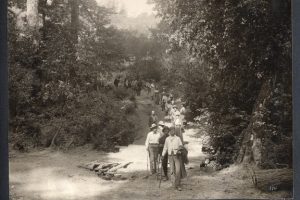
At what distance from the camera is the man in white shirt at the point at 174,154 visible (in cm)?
633

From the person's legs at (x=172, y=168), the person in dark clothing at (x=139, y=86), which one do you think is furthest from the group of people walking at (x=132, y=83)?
the person's legs at (x=172, y=168)

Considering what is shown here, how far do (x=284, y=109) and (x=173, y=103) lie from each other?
1.59 m

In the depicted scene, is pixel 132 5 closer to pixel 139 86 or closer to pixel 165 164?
pixel 139 86

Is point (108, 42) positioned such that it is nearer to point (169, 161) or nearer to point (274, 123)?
point (169, 161)

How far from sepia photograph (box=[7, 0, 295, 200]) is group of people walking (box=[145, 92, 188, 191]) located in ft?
0.05

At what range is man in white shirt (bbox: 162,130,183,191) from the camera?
6.33 m

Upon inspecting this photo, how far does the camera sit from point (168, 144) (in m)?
6.57

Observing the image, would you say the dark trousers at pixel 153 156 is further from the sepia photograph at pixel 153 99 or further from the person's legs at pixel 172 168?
the person's legs at pixel 172 168

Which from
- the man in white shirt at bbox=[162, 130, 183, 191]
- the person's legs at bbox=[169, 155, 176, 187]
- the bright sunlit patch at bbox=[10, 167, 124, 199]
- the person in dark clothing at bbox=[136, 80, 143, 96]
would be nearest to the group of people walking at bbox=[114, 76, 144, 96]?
the person in dark clothing at bbox=[136, 80, 143, 96]

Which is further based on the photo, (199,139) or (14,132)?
(199,139)

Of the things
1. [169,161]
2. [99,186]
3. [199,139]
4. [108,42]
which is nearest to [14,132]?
[99,186]

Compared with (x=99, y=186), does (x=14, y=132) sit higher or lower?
higher

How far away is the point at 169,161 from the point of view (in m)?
6.42

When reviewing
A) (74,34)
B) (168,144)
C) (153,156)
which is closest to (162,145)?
(168,144)
